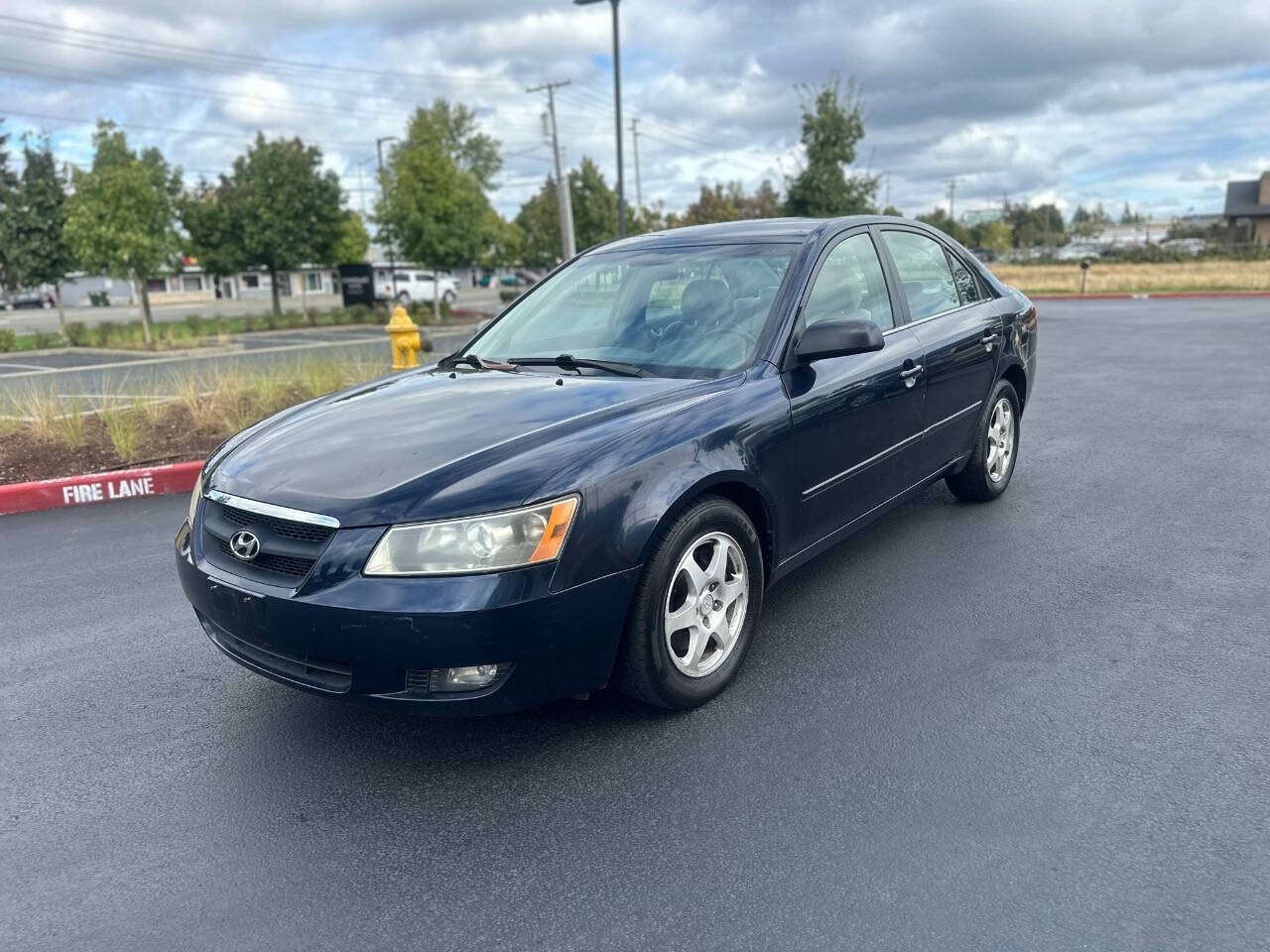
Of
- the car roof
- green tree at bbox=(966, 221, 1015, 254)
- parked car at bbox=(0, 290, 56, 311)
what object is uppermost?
green tree at bbox=(966, 221, 1015, 254)

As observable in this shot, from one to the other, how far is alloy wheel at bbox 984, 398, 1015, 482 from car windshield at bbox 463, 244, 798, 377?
2.28 m

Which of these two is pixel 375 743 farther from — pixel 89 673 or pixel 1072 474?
pixel 1072 474

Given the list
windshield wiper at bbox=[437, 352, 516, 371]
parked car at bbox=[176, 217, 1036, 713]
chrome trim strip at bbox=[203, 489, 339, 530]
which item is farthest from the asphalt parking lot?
windshield wiper at bbox=[437, 352, 516, 371]

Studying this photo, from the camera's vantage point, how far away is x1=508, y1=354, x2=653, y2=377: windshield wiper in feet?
12.2

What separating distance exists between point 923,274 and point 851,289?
2.97ft

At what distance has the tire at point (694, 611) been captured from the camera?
9.96ft

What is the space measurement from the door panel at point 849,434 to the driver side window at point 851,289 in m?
0.17

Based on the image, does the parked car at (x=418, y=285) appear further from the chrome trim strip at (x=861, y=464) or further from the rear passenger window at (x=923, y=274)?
Answer: the chrome trim strip at (x=861, y=464)

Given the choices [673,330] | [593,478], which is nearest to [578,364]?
[673,330]

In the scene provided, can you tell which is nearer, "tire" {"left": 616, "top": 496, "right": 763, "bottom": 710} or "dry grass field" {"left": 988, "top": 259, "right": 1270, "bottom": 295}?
"tire" {"left": 616, "top": 496, "right": 763, "bottom": 710}

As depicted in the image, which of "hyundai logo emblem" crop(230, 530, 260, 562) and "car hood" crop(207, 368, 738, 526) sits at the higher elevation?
"car hood" crop(207, 368, 738, 526)

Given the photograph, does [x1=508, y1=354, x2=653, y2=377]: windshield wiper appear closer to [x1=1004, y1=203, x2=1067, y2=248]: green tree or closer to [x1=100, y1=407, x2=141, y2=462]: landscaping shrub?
[x1=100, y1=407, x2=141, y2=462]: landscaping shrub

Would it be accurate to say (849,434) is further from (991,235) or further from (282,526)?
(991,235)

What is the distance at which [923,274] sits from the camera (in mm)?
4992
